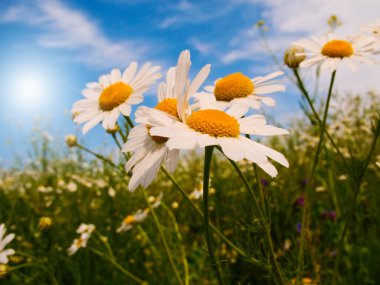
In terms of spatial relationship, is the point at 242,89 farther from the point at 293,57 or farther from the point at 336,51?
the point at 336,51

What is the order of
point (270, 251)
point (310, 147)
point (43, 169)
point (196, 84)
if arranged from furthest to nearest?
1. point (43, 169)
2. point (310, 147)
3. point (270, 251)
4. point (196, 84)

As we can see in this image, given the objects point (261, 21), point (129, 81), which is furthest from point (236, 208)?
point (129, 81)

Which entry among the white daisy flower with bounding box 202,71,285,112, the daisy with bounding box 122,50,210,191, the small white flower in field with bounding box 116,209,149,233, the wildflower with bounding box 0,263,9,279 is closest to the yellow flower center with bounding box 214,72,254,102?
the white daisy flower with bounding box 202,71,285,112

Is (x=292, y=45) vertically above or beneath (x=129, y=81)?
above

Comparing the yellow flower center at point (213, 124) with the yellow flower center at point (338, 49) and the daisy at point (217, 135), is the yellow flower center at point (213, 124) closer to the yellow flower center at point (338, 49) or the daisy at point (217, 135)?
the daisy at point (217, 135)

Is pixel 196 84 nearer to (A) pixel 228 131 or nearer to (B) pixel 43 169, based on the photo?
(A) pixel 228 131

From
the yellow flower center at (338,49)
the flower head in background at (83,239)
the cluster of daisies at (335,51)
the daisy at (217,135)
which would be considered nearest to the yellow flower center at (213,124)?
the daisy at (217,135)

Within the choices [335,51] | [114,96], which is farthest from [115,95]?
[335,51]

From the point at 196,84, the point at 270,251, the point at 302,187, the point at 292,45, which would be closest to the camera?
the point at 196,84
